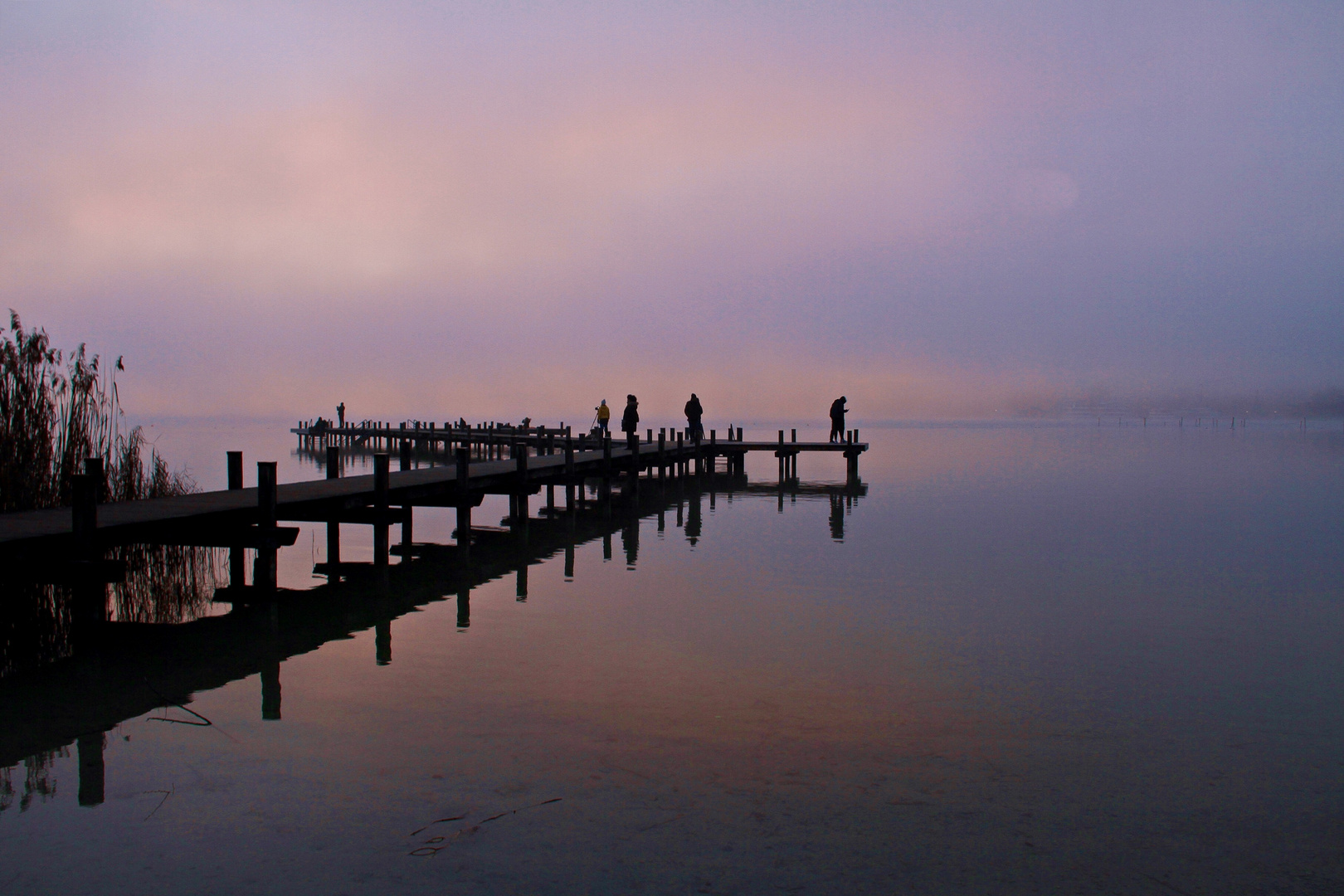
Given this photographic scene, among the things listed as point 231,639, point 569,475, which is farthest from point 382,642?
point 569,475

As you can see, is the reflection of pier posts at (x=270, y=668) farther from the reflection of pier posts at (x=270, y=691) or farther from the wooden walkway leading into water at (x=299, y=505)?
the wooden walkway leading into water at (x=299, y=505)

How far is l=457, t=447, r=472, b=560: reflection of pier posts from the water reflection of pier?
6 cm

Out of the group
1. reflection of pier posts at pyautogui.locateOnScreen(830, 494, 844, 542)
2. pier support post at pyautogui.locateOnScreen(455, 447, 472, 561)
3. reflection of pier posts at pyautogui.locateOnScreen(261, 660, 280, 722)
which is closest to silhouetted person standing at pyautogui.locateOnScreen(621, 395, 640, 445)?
reflection of pier posts at pyautogui.locateOnScreen(830, 494, 844, 542)

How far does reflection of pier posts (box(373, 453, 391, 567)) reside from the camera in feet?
47.5

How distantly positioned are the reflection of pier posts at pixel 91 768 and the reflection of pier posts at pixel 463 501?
9.22 meters

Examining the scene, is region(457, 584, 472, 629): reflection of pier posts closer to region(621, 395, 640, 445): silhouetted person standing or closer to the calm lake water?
the calm lake water

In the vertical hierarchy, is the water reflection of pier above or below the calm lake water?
above

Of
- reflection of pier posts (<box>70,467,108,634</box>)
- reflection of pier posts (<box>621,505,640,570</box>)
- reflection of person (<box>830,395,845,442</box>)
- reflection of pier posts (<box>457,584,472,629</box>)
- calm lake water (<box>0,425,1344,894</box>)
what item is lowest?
calm lake water (<box>0,425,1344,894</box>)

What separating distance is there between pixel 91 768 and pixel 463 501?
10096 mm

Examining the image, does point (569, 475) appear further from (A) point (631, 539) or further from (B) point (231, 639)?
(B) point (231, 639)

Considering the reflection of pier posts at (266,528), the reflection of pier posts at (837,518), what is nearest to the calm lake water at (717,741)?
the reflection of pier posts at (266,528)

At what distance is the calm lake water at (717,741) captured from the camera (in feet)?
18.0

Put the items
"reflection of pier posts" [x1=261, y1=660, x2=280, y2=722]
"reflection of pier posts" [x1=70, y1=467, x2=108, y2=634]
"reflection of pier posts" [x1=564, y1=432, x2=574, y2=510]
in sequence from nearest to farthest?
"reflection of pier posts" [x1=261, y1=660, x2=280, y2=722]
"reflection of pier posts" [x1=70, y1=467, x2=108, y2=634]
"reflection of pier posts" [x1=564, y1=432, x2=574, y2=510]

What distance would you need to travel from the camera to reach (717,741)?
7461mm
